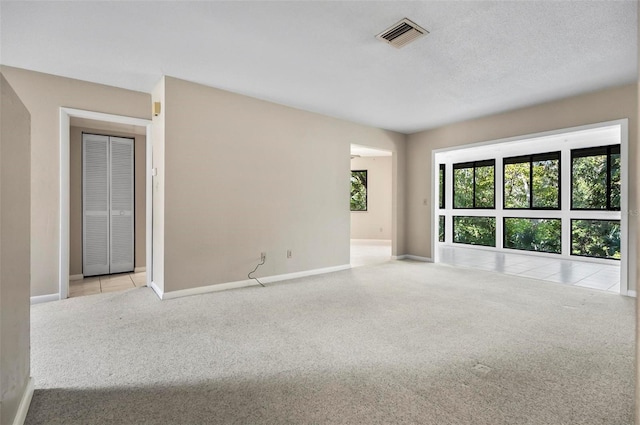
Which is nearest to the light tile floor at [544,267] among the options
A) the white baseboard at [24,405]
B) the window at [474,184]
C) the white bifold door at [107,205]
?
the window at [474,184]

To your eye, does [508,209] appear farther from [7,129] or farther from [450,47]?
[7,129]

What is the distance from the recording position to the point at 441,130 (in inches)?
236

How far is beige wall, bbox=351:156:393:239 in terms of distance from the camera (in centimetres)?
959

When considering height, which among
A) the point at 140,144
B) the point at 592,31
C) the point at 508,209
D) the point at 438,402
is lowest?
the point at 438,402

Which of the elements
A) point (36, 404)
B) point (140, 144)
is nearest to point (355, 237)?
point (140, 144)

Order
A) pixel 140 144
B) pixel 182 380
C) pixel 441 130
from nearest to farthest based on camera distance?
pixel 182 380 < pixel 140 144 < pixel 441 130

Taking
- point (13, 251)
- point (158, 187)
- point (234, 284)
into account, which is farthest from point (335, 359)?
point (158, 187)

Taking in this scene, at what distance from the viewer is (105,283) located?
449cm

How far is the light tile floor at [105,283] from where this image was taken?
160 inches

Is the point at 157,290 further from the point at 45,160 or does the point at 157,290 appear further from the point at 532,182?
the point at 532,182

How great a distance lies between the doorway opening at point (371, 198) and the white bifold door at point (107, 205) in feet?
19.5

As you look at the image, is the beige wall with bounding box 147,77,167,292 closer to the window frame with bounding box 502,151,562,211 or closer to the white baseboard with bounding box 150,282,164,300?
the white baseboard with bounding box 150,282,164,300

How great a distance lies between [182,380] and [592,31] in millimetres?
4219

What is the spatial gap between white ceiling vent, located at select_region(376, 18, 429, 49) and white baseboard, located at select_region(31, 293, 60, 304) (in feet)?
14.8
